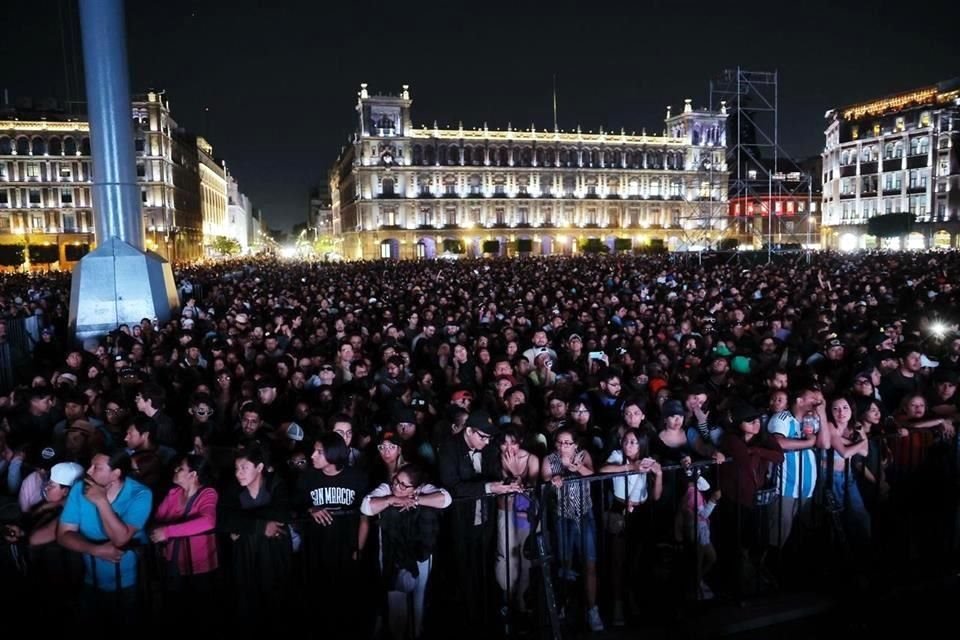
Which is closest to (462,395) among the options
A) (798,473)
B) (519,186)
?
(798,473)

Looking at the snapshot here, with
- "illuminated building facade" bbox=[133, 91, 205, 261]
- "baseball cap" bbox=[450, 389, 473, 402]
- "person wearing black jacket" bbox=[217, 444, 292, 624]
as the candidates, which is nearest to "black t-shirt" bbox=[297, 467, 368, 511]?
"person wearing black jacket" bbox=[217, 444, 292, 624]

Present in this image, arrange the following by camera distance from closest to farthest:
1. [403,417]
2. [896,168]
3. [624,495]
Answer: [624,495], [403,417], [896,168]

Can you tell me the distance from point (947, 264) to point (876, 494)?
28486mm

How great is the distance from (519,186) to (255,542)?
291 feet

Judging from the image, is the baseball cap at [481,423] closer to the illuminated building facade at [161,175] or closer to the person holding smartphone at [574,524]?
the person holding smartphone at [574,524]

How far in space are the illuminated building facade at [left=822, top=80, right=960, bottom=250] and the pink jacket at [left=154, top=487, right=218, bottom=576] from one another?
6941 cm

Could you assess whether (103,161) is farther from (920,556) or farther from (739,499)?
(920,556)

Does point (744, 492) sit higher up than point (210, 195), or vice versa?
point (210, 195)

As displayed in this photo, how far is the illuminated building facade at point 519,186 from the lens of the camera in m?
85.8

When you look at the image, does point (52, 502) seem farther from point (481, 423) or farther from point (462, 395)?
point (462, 395)

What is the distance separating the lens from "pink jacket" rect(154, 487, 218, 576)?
4.72 meters

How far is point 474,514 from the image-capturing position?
539 centimetres

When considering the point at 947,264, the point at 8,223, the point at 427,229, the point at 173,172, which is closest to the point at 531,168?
the point at 427,229

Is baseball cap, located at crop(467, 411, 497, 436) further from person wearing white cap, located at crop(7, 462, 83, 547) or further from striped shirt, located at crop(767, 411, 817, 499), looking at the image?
person wearing white cap, located at crop(7, 462, 83, 547)
